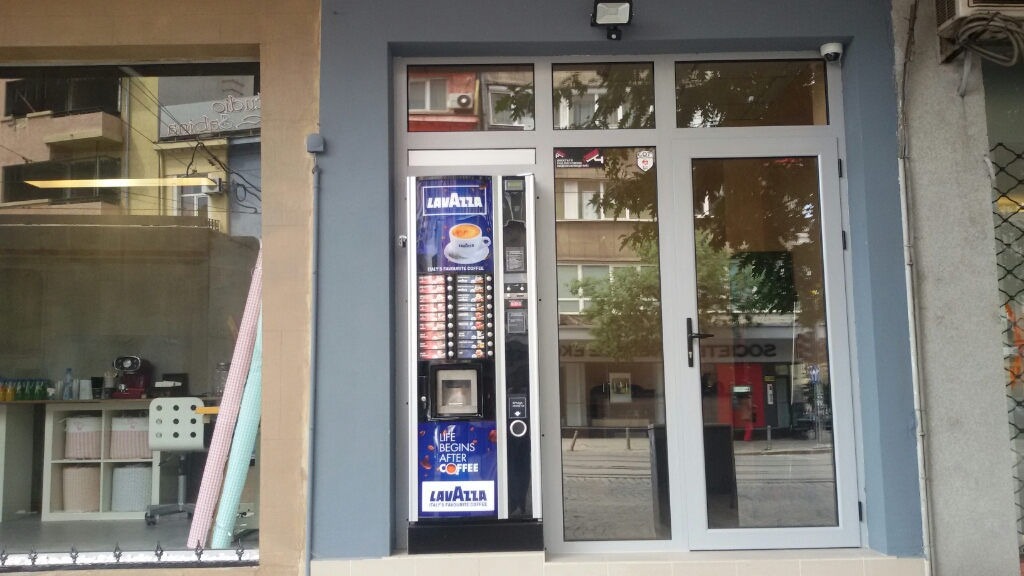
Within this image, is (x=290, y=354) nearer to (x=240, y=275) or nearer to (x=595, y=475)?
(x=240, y=275)

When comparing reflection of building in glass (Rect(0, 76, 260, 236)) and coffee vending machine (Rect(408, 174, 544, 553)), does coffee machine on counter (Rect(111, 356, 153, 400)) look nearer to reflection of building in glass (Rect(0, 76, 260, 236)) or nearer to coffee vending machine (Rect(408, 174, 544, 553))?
reflection of building in glass (Rect(0, 76, 260, 236))

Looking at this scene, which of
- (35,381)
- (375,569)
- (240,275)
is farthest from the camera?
(35,381)

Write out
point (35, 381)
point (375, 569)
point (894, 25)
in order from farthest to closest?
point (35, 381) < point (894, 25) < point (375, 569)

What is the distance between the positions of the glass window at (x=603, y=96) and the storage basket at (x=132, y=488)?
3366 millimetres

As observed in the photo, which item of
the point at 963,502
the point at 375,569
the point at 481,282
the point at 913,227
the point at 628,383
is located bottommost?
the point at 375,569

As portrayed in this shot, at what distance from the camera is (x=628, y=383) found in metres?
4.68

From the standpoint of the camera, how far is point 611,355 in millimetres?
4703

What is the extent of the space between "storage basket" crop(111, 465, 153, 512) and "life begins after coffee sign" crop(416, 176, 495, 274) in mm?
2301

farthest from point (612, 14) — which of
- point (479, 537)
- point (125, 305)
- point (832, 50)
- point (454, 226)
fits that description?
point (125, 305)

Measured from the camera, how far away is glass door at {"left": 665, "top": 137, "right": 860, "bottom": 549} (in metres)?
4.62

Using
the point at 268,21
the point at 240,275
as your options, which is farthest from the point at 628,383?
the point at 268,21

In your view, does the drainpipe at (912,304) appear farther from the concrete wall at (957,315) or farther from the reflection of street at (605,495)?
the reflection of street at (605,495)

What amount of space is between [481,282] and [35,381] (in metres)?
3.39

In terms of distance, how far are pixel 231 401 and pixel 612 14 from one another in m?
3.18
